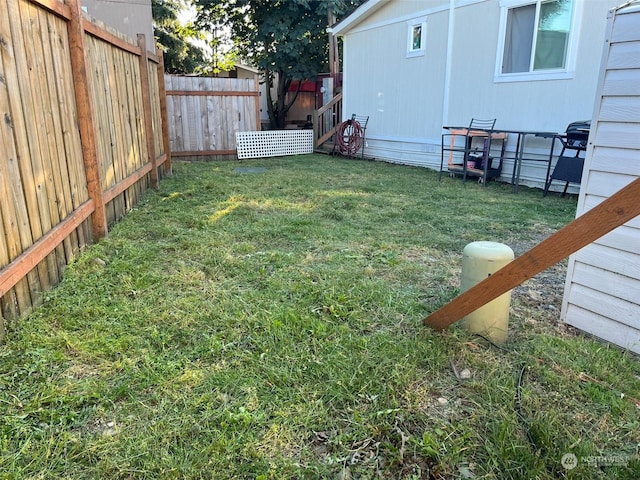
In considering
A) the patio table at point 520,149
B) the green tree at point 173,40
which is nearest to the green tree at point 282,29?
the green tree at point 173,40

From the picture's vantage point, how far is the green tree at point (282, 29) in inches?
574

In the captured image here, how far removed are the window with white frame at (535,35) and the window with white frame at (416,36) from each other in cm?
198

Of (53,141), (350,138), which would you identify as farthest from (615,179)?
(350,138)

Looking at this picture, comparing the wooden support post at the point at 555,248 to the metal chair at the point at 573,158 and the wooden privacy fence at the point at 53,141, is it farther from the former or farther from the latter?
the metal chair at the point at 573,158

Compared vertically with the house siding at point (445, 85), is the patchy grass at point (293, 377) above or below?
below

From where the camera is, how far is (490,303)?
235 centimetres

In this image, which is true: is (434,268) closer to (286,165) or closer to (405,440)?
(405,440)

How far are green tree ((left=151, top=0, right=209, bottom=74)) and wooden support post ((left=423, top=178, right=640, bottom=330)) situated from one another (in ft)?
50.0

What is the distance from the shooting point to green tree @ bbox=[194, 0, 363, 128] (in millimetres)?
14578

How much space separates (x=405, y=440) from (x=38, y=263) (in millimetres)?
2158

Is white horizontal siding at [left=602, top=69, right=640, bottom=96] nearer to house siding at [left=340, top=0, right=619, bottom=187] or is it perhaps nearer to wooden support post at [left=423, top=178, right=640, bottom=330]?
wooden support post at [left=423, top=178, right=640, bottom=330]

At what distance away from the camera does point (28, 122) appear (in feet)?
7.95

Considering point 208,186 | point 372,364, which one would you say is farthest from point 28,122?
point 208,186

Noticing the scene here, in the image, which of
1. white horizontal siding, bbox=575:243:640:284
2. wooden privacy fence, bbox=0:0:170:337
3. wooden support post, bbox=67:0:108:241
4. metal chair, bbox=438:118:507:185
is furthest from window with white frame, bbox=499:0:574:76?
wooden support post, bbox=67:0:108:241
